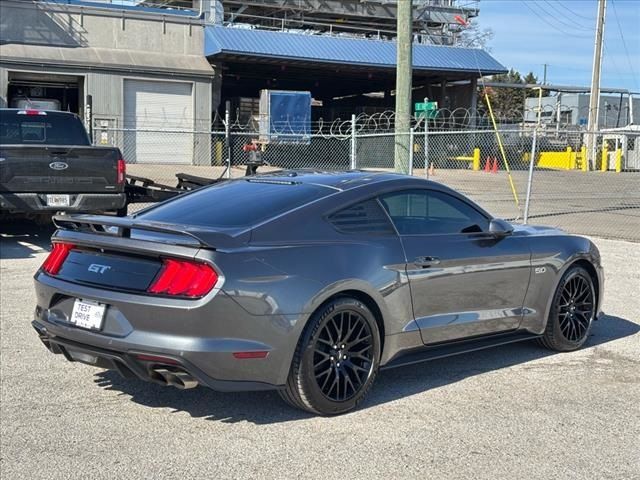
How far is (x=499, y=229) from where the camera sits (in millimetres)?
5980

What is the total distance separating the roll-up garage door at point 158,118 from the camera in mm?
33112

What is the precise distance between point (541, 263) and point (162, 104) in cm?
2961

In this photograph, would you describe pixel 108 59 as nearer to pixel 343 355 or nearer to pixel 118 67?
pixel 118 67

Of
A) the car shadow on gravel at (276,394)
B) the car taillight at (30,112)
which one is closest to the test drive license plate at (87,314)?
the car shadow on gravel at (276,394)

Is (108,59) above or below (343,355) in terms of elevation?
above

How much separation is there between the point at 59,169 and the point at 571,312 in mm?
7620

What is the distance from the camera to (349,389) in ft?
16.6

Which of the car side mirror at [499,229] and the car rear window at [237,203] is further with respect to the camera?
the car side mirror at [499,229]

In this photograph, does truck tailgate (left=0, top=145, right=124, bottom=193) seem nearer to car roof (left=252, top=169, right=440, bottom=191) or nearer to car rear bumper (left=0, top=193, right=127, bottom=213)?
car rear bumper (left=0, top=193, right=127, bottom=213)

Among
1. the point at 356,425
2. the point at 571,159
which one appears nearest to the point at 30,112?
the point at 356,425

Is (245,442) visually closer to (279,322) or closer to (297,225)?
(279,322)

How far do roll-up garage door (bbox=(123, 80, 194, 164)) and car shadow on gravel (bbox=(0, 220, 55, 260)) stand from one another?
711 inches

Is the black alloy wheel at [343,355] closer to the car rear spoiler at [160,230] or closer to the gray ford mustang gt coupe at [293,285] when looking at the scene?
Result: the gray ford mustang gt coupe at [293,285]

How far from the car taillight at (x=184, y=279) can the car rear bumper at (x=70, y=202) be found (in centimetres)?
740
